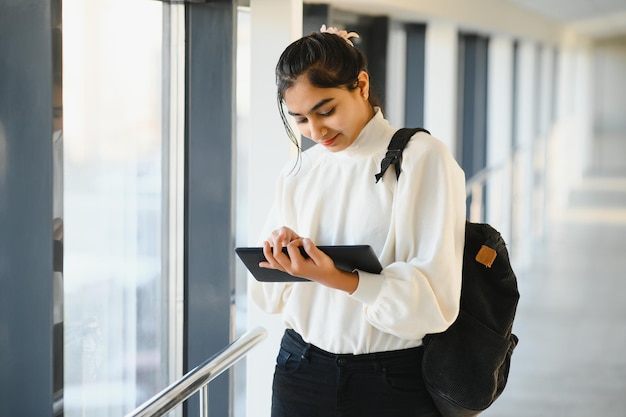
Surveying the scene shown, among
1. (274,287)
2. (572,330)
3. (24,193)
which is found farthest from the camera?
(572,330)

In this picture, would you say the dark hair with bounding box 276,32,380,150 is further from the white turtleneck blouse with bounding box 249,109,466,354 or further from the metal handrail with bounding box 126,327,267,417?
the metal handrail with bounding box 126,327,267,417

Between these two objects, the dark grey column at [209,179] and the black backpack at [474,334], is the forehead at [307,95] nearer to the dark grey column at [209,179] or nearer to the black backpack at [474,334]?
the black backpack at [474,334]

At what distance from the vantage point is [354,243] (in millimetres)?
1309

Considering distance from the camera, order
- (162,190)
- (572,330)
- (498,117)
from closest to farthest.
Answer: (162,190) → (572,330) → (498,117)

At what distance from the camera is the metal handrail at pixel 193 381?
132cm

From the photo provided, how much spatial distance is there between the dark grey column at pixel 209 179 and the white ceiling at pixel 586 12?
353cm

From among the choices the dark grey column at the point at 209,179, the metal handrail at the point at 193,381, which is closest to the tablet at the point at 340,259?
the metal handrail at the point at 193,381

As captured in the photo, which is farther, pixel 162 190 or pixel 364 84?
pixel 162 190

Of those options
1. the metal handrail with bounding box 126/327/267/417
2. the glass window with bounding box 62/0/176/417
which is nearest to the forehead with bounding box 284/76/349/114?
the metal handrail with bounding box 126/327/267/417

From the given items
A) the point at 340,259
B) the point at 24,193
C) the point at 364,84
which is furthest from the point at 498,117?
the point at 340,259

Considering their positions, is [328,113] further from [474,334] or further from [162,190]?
[162,190]

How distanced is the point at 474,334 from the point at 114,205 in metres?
1.22

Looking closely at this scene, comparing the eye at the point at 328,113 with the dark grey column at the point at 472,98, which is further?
A: the dark grey column at the point at 472,98

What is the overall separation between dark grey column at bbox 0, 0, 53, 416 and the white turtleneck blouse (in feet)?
1.97
